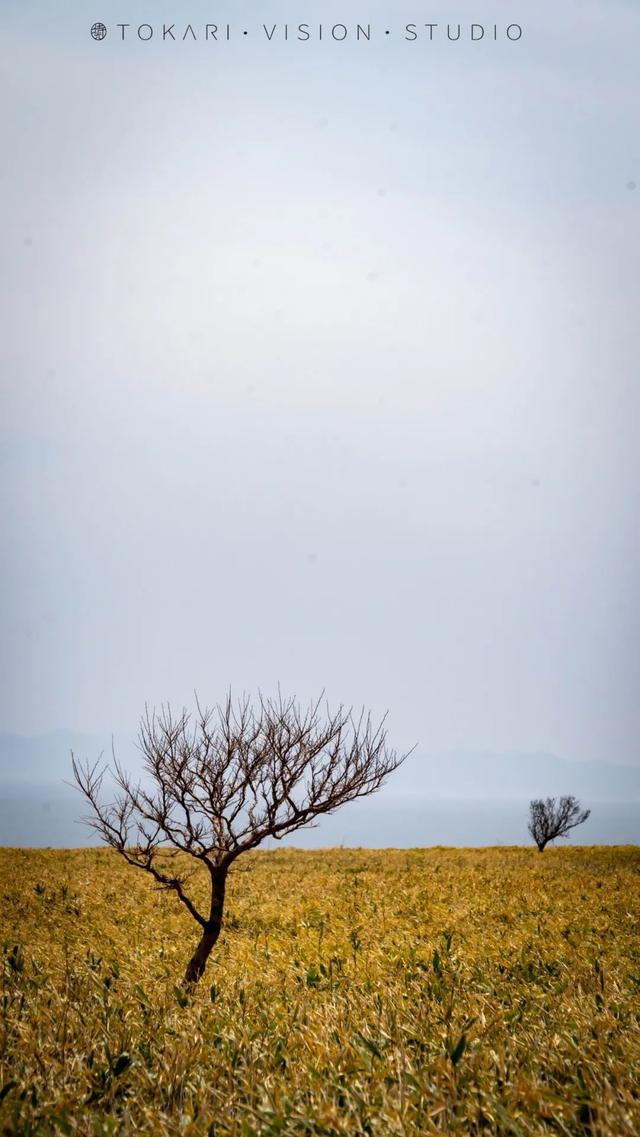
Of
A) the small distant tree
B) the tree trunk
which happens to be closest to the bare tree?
the tree trunk

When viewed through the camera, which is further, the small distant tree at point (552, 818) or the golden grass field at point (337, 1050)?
the small distant tree at point (552, 818)

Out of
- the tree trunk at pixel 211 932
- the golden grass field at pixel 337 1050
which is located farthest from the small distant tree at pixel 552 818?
the tree trunk at pixel 211 932

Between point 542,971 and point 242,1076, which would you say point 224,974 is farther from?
point 242,1076

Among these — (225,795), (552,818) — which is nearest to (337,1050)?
(225,795)

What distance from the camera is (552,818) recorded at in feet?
146

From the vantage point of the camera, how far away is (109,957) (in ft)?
63.3

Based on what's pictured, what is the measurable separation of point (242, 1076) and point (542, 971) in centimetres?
Result: 900

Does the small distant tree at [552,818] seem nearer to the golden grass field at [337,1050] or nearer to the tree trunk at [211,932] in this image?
the golden grass field at [337,1050]

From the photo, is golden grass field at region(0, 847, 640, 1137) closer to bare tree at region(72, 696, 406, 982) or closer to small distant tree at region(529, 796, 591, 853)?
bare tree at region(72, 696, 406, 982)

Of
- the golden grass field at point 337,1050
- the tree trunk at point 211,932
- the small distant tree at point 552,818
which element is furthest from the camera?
the small distant tree at point 552,818

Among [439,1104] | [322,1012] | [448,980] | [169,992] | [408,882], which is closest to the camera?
[439,1104]

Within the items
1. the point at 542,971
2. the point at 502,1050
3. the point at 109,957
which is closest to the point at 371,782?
the point at 542,971

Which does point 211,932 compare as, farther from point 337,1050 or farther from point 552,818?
point 552,818

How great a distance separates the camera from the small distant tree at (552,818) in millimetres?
44156
